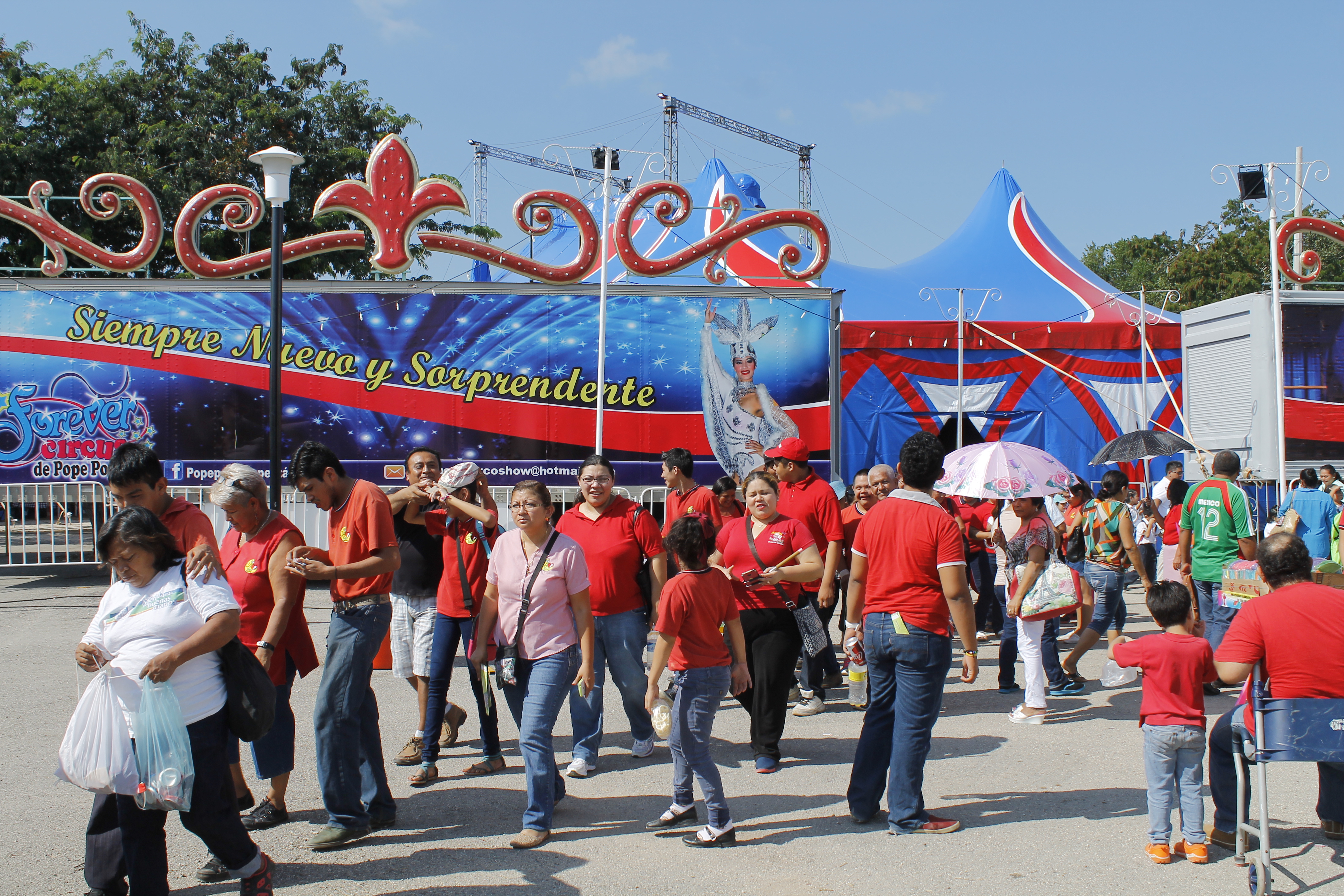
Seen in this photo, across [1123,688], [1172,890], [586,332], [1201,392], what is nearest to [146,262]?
[586,332]

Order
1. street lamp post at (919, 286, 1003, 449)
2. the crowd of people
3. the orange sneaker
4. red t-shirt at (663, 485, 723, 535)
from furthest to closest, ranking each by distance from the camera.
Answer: street lamp post at (919, 286, 1003, 449)
red t-shirt at (663, 485, 723, 535)
the orange sneaker
the crowd of people

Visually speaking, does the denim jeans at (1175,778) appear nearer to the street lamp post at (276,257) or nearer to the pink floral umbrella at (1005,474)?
the pink floral umbrella at (1005,474)

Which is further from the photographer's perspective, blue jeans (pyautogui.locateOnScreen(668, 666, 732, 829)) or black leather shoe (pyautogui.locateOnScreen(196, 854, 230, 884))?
blue jeans (pyautogui.locateOnScreen(668, 666, 732, 829))

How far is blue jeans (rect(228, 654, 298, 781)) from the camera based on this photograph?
177 inches

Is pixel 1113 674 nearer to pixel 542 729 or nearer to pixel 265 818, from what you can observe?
pixel 542 729

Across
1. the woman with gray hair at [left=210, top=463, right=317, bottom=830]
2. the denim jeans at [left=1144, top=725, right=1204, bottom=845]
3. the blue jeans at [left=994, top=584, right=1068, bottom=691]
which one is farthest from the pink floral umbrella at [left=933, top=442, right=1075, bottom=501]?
the woman with gray hair at [left=210, top=463, right=317, bottom=830]

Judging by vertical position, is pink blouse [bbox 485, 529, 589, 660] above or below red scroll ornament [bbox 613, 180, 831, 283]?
below

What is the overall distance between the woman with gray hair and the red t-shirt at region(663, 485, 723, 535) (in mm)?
2696

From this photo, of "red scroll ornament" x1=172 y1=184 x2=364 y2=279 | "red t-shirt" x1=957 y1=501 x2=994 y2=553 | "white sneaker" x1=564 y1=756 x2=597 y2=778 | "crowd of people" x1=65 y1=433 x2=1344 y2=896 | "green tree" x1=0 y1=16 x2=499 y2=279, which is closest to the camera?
"crowd of people" x1=65 y1=433 x2=1344 y2=896

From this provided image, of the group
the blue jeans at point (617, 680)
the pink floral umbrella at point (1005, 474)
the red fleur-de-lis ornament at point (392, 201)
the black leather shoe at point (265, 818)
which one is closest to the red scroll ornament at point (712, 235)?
the red fleur-de-lis ornament at point (392, 201)

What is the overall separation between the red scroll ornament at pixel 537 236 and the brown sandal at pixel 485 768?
27.5 feet

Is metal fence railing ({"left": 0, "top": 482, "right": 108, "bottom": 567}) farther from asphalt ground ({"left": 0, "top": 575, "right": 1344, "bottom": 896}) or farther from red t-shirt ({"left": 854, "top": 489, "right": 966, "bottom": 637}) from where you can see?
red t-shirt ({"left": 854, "top": 489, "right": 966, "bottom": 637})

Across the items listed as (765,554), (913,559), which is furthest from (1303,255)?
(913,559)

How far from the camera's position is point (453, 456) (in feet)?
41.7
